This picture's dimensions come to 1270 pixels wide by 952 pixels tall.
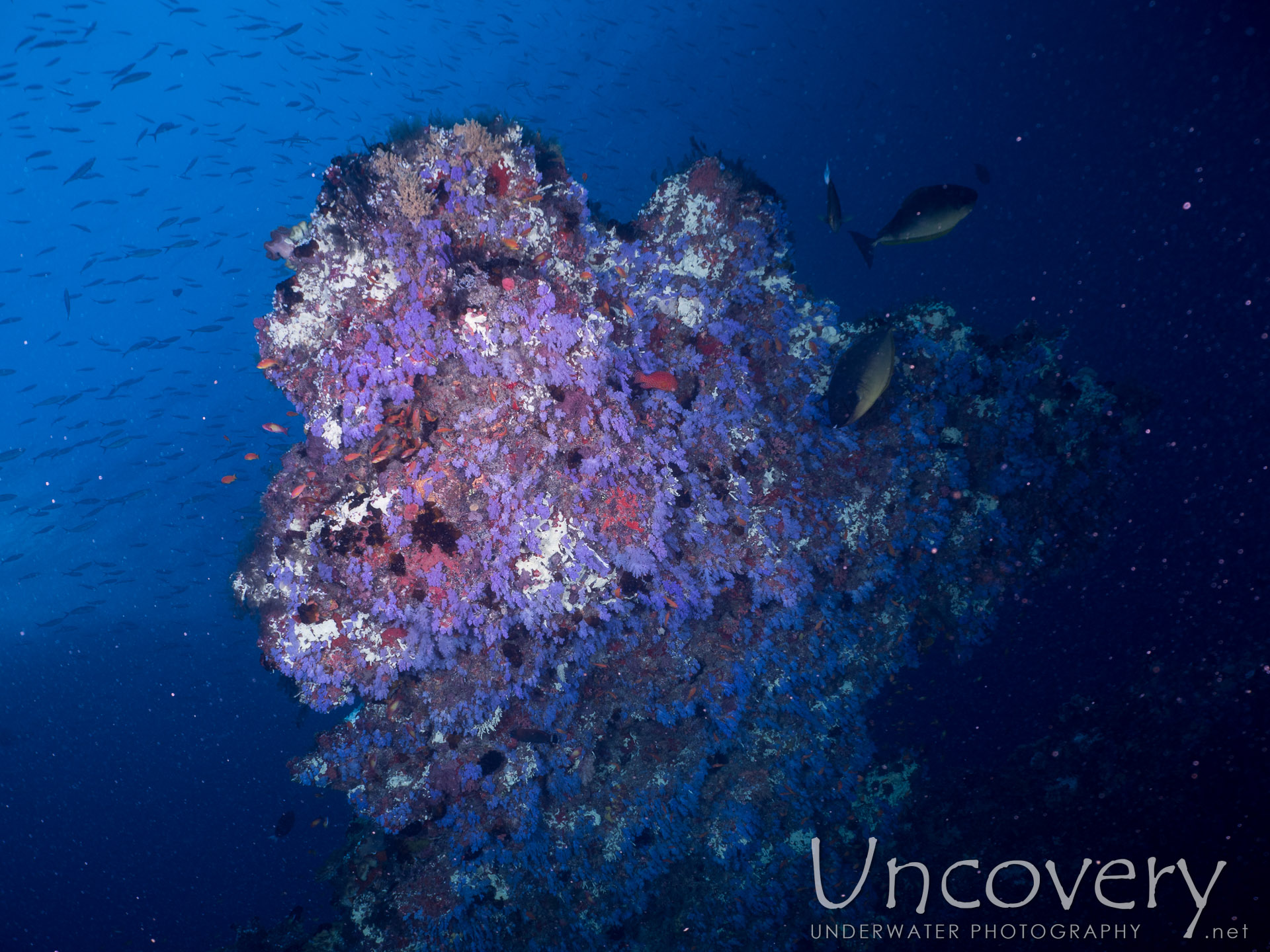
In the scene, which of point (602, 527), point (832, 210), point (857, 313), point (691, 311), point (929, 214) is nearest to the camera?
point (929, 214)

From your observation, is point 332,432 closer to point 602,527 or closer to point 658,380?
point 602,527

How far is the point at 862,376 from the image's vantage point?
3.84 m

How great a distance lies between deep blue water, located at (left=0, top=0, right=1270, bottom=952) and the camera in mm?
6230

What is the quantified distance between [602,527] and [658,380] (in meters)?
1.30

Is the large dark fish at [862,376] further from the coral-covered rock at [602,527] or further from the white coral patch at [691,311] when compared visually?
the white coral patch at [691,311]

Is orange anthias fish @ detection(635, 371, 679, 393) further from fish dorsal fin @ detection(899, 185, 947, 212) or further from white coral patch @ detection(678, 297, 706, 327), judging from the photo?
fish dorsal fin @ detection(899, 185, 947, 212)

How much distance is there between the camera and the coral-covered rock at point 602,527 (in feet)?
12.6

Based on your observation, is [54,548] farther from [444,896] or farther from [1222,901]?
[1222,901]

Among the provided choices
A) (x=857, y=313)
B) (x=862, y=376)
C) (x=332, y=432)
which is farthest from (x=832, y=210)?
(x=857, y=313)

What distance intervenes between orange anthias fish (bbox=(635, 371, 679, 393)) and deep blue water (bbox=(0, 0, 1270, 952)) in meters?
2.94

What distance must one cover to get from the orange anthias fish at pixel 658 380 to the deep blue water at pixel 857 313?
2.94 metres

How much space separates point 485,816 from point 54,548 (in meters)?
46.5

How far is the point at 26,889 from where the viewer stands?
2214 centimetres

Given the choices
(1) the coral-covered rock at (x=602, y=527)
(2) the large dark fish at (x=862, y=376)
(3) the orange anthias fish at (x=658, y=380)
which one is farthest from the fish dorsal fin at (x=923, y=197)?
(3) the orange anthias fish at (x=658, y=380)
